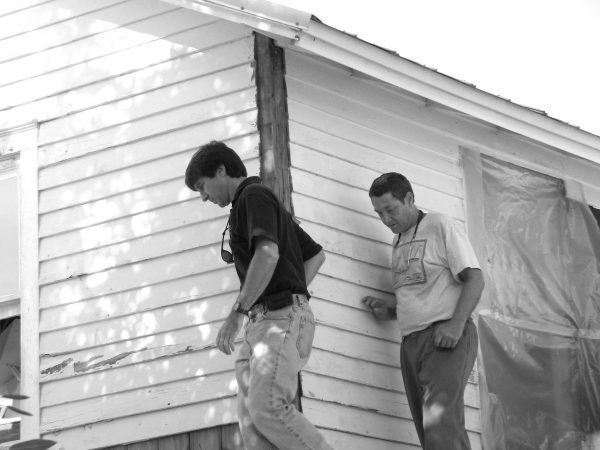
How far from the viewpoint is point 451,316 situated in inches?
294

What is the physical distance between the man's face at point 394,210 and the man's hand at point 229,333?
1644 mm

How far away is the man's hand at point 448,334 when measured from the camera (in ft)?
24.0

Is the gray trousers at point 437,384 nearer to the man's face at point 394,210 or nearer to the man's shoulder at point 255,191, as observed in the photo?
the man's face at point 394,210

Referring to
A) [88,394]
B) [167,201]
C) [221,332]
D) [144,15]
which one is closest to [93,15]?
[144,15]

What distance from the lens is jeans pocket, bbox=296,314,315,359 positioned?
6.53m

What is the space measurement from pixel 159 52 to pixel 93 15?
2.28 ft

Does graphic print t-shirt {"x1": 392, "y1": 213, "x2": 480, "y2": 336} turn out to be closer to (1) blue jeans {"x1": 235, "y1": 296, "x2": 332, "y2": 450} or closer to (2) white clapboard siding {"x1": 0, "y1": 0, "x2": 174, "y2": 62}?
(1) blue jeans {"x1": 235, "y1": 296, "x2": 332, "y2": 450}

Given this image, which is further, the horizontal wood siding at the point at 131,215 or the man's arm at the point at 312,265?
the horizontal wood siding at the point at 131,215

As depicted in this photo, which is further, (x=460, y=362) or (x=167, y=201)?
(x=167, y=201)

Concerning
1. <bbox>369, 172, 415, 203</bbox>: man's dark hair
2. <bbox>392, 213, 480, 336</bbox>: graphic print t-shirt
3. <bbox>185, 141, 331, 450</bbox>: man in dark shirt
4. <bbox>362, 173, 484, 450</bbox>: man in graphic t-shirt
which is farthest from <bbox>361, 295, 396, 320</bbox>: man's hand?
<bbox>185, 141, 331, 450</bbox>: man in dark shirt

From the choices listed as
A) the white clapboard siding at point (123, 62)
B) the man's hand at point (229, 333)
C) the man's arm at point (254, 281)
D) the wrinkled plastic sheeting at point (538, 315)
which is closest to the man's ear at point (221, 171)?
the man's arm at point (254, 281)

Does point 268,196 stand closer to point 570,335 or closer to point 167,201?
point 167,201

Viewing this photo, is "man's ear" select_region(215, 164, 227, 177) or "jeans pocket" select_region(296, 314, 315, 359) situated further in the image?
"man's ear" select_region(215, 164, 227, 177)

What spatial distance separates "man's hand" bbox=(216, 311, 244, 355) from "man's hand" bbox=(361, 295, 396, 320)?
1598mm
